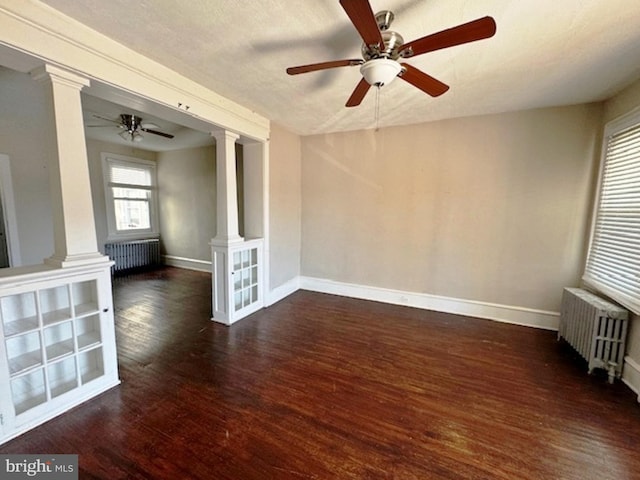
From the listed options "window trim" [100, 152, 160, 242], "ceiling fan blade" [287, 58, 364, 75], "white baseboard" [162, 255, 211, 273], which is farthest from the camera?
"white baseboard" [162, 255, 211, 273]

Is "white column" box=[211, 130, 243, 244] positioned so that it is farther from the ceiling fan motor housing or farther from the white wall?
the white wall

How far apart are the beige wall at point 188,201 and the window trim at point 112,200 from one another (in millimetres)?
130

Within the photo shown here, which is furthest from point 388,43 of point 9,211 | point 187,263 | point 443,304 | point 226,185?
point 187,263

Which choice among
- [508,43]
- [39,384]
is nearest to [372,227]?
[508,43]

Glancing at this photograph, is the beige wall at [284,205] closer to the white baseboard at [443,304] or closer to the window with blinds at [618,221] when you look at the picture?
the white baseboard at [443,304]

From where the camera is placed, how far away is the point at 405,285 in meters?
4.03

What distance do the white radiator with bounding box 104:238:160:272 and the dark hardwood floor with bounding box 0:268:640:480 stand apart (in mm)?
2835

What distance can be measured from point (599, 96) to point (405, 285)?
9.76 feet

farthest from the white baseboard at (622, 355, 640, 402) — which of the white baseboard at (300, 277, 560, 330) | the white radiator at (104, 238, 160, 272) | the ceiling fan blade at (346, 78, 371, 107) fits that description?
the white radiator at (104, 238, 160, 272)

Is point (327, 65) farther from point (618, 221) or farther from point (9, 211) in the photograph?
point (9, 211)

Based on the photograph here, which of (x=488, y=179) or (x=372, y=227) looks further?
(x=372, y=227)

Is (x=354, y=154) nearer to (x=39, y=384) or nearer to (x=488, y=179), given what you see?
(x=488, y=179)

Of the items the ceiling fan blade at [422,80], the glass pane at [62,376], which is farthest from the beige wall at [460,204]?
the glass pane at [62,376]

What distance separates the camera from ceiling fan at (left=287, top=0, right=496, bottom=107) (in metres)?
1.29
